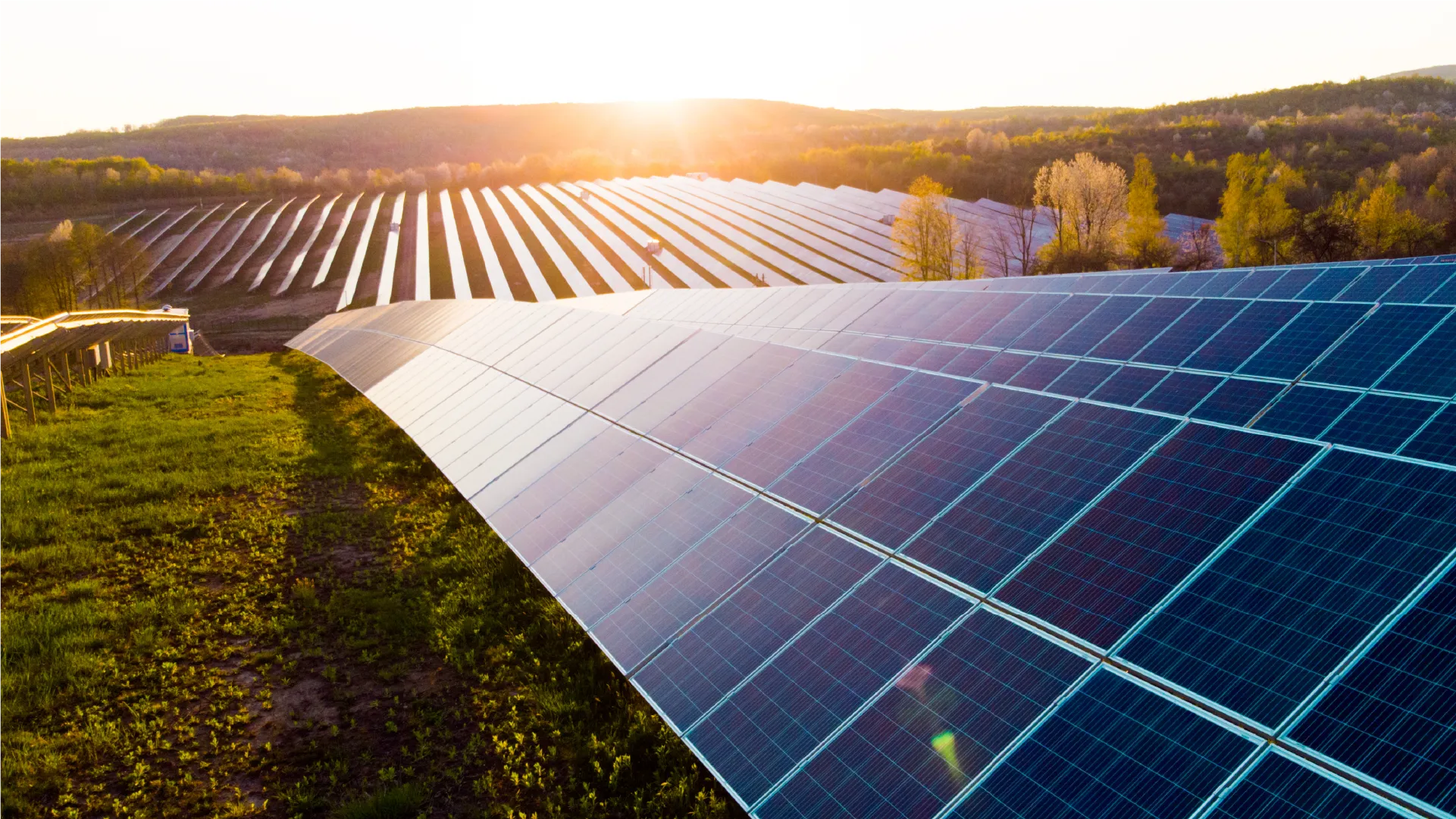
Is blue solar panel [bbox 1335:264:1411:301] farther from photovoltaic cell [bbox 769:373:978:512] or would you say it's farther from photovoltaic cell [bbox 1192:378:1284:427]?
photovoltaic cell [bbox 769:373:978:512]

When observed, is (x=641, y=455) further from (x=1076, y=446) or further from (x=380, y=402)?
(x=380, y=402)

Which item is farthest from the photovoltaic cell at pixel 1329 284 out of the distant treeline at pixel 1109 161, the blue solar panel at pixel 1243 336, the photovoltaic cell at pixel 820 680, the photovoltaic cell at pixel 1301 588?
the distant treeline at pixel 1109 161

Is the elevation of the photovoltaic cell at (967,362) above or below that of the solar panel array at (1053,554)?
above

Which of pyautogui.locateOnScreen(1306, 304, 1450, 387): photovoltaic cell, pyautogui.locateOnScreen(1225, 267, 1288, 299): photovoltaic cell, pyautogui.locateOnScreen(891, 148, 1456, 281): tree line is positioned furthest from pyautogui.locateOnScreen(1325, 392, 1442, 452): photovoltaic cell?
pyautogui.locateOnScreen(891, 148, 1456, 281): tree line

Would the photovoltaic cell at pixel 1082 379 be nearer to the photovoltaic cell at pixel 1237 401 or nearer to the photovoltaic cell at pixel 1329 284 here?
the photovoltaic cell at pixel 1237 401

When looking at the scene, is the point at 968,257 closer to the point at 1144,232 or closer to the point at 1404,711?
the point at 1144,232
